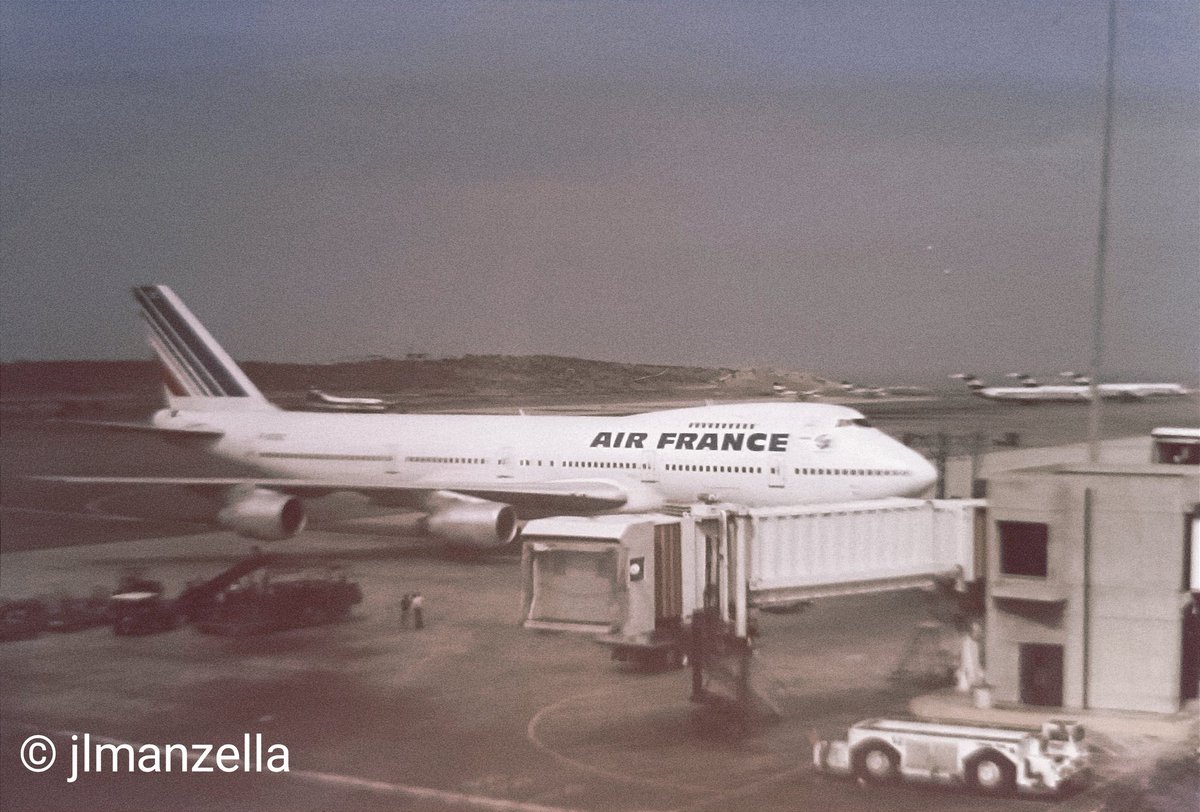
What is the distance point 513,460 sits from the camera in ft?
158

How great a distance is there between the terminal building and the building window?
40 centimetres

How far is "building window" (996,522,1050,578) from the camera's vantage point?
29.5 meters

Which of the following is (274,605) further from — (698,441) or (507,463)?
(698,441)

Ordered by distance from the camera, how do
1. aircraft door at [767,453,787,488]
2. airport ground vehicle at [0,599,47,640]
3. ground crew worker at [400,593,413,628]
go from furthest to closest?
1. aircraft door at [767,453,787,488]
2. ground crew worker at [400,593,413,628]
3. airport ground vehicle at [0,599,47,640]

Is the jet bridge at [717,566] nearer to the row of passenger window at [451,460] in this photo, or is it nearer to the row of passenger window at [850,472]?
the row of passenger window at [850,472]

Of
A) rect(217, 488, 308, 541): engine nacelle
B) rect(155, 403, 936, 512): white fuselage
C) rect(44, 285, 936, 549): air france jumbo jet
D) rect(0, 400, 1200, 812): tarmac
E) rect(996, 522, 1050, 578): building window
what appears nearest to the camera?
rect(0, 400, 1200, 812): tarmac

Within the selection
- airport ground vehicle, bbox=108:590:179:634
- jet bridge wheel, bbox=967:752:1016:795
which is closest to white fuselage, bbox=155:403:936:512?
airport ground vehicle, bbox=108:590:179:634

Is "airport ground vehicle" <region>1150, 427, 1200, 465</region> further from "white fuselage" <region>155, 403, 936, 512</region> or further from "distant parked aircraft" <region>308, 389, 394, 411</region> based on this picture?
"distant parked aircraft" <region>308, 389, 394, 411</region>

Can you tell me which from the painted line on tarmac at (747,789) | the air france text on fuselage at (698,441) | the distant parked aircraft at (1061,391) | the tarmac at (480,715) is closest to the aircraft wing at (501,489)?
the air france text on fuselage at (698,441)

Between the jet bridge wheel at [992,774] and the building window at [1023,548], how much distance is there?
8099 millimetres

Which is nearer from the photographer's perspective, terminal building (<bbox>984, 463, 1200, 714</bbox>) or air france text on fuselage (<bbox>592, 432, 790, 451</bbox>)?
terminal building (<bbox>984, 463, 1200, 714</bbox>)

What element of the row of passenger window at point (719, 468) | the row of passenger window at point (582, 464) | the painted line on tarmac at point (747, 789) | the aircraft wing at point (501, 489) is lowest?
the painted line on tarmac at point (747, 789)

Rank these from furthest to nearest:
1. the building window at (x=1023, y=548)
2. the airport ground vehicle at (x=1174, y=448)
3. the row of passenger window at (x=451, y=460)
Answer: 1. the row of passenger window at (x=451, y=460)
2. the airport ground vehicle at (x=1174, y=448)
3. the building window at (x=1023, y=548)

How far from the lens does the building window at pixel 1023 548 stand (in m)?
29.5
